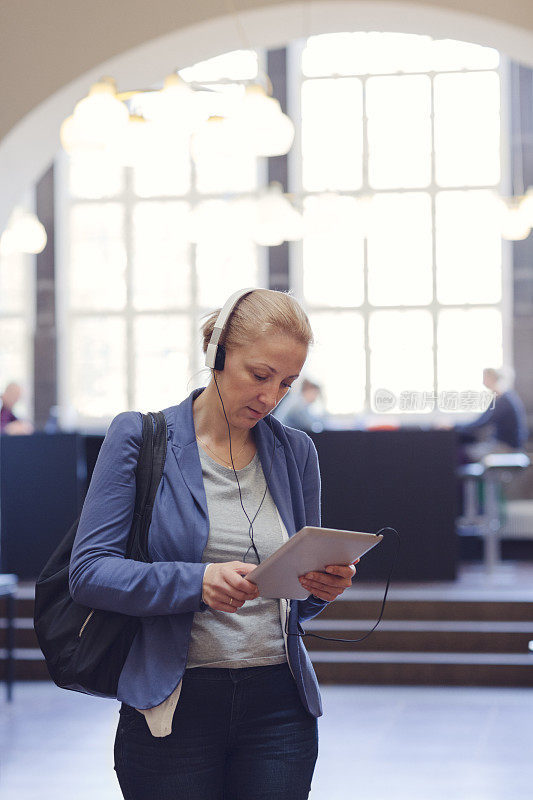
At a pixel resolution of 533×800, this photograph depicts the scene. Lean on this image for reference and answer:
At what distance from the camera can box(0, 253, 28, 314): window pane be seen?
11672mm

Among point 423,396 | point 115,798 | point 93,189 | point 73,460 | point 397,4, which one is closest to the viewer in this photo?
point 115,798

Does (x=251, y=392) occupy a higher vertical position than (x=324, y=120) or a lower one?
lower

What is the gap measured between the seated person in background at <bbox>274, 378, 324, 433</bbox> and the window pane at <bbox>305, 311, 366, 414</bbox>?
2.06 meters

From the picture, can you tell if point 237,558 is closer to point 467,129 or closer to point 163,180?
point 467,129

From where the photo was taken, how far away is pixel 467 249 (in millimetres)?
11016

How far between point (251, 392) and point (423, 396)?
31.2 ft

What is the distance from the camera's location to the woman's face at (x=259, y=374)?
1552 mm

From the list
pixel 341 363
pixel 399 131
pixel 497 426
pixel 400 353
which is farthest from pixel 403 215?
pixel 497 426

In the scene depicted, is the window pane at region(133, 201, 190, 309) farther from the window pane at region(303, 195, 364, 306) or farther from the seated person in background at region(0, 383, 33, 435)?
the seated person in background at region(0, 383, 33, 435)

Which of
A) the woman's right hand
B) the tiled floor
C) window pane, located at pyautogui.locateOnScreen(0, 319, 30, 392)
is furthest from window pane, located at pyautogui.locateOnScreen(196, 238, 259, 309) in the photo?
the woman's right hand

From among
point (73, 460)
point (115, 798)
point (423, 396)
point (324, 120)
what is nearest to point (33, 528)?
point (73, 460)

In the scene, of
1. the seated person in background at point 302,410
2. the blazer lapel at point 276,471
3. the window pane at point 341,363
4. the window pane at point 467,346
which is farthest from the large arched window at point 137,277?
the blazer lapel at point 276,471

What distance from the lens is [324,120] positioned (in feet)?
37.4

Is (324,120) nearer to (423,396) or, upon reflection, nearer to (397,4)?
(423,396)
